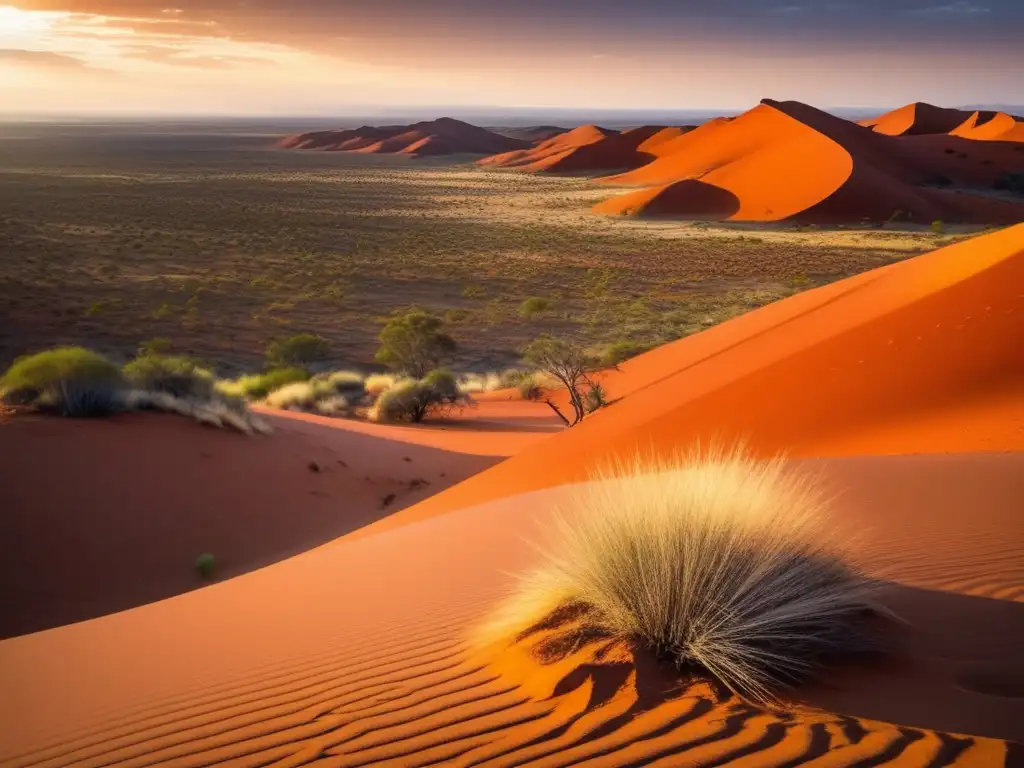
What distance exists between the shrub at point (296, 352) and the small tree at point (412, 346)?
1990 mm

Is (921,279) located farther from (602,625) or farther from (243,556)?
(602,625)

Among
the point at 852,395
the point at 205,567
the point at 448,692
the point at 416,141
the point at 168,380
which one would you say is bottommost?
the point at 205,567

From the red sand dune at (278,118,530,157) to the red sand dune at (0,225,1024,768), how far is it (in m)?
137

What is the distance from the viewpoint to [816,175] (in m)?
60.0

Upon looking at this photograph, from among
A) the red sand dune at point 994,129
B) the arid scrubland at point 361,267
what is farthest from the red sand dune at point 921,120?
the arid scrubland at point 361,267

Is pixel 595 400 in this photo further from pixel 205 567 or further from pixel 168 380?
pixel 205 567

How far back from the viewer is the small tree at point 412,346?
70.9ft

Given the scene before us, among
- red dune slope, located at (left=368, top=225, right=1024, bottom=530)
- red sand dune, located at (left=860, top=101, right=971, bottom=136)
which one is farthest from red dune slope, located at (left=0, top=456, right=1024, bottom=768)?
red sand dune, located at (left=860, top=101, right=971, bottom=136)

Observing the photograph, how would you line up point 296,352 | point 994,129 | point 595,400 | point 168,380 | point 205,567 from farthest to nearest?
point 994,129
point 296,352
point 595,400
point 168,380
point 205,567

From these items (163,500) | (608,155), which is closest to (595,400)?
(163,500)

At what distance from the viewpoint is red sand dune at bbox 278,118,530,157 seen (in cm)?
14262

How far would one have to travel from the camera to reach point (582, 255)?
4247cm

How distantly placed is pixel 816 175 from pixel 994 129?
149 ft

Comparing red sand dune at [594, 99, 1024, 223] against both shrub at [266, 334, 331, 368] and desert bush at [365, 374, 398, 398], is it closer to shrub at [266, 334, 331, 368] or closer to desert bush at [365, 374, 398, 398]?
shrub at [266, 334, 331, 368]
